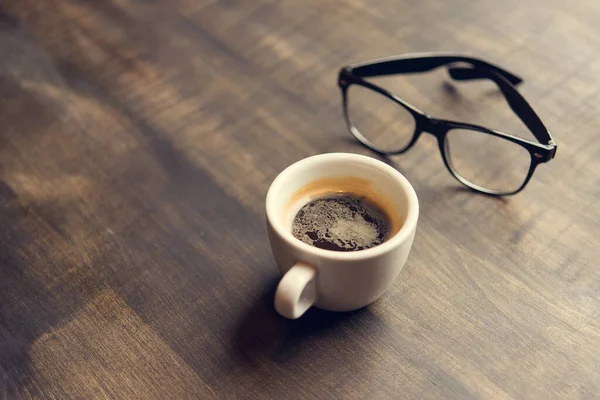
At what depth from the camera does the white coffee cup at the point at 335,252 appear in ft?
1.63

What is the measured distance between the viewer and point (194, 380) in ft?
1.78

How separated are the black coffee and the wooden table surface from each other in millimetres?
74

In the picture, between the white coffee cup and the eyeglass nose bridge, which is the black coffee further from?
the eyeglass nose bridge

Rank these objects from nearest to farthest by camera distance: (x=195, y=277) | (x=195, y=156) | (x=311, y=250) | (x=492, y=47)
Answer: (x=311, y=250)
(x=195, y=277)
(x=195, y=156)
(x=492, y=47)

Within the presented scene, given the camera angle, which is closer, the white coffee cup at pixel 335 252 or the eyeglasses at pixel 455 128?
the white coffee cup at pixel 335 252

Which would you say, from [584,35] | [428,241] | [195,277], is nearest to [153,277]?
[195,277]

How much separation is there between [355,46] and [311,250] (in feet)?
1.47

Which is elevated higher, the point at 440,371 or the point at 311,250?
the point at 311,250

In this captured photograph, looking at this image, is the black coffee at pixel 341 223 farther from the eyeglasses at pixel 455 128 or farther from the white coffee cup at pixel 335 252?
the eyeglasses at pixel 455 128

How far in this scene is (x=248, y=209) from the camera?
0.67 metres

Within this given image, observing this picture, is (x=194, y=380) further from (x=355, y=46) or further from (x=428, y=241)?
(x=355, y=46)

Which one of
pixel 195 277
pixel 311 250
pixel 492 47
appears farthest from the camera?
pixel 492 47

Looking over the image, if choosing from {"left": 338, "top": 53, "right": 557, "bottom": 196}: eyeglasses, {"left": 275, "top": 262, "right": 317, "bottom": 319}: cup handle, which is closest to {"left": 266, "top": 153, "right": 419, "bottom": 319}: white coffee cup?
{"left": 275, "top": 262, "right": 317, "bottom": 319}: cup handle

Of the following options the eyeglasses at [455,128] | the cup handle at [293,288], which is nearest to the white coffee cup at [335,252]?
the cup handle at [293,288]
